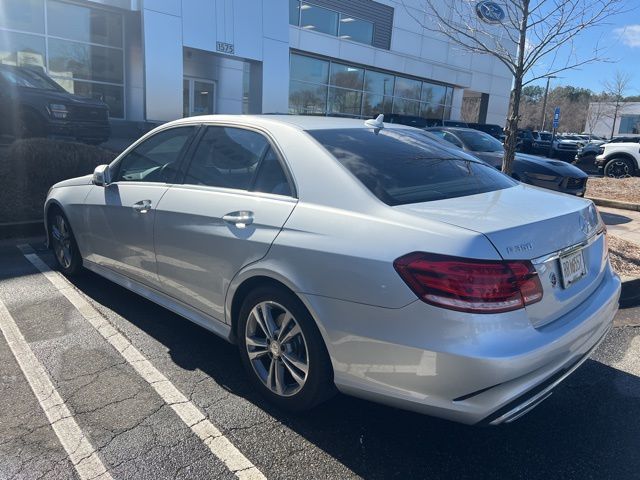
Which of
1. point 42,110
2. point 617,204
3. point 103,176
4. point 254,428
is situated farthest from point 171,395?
point 617,204

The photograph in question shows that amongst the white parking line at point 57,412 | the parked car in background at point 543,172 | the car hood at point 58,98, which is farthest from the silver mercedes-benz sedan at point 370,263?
the car hood at point 58,98

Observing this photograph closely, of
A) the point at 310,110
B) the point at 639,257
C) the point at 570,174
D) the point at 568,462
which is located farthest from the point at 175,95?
the point at 568,462

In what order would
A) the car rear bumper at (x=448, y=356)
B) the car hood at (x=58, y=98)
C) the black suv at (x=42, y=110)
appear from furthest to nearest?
the car hood at (x=58, y=98) < the black suv at (x=42, y=110) < the car rear bumper at (x=448, y=356)

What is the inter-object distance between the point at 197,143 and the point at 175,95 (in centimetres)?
1437

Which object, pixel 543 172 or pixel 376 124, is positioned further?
pixel 543 172

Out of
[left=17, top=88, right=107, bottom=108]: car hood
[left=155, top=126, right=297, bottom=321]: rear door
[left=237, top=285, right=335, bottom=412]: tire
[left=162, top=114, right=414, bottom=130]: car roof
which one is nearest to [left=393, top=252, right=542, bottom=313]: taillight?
[left=237, top=285, right=335, bottom=412]: tire

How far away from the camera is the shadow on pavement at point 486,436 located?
8.51 feet

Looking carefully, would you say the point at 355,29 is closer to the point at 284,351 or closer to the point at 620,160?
the point at 620,160

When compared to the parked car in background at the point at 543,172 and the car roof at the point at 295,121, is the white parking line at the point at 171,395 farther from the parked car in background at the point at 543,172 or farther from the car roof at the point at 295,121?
the parked car in background at the point at 543,172

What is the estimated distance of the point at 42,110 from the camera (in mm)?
10852

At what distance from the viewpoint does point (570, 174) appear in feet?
31.0

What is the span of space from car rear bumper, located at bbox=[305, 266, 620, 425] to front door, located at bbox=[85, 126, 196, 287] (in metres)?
1.68

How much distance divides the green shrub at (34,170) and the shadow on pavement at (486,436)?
4906 millimetres

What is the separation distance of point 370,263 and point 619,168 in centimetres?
1618
